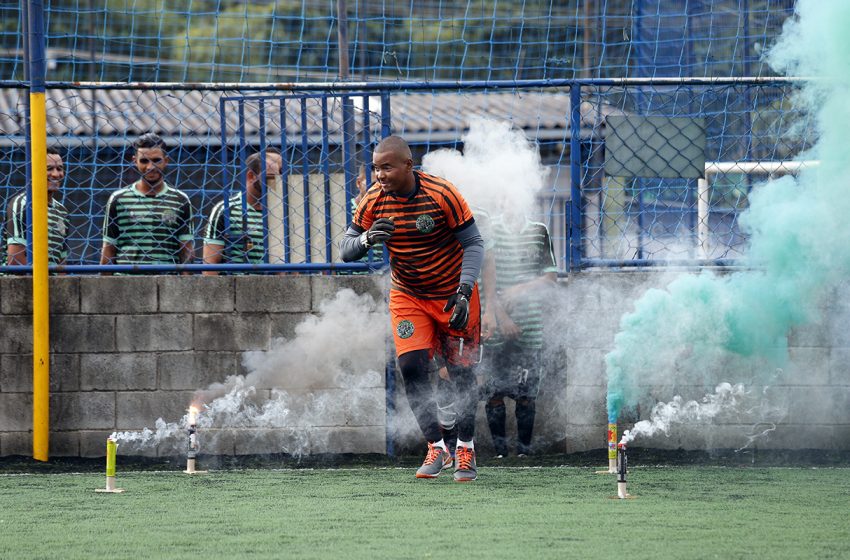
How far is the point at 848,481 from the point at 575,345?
6.84 feet

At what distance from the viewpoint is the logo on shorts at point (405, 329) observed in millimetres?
7316

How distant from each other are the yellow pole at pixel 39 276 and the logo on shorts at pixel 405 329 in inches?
105

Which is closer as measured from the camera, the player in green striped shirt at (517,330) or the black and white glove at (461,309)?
the black and white glove at (461,309)

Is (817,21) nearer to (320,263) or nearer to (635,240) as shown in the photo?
(635,240)

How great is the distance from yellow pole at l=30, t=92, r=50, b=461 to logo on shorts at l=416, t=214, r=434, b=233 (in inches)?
112

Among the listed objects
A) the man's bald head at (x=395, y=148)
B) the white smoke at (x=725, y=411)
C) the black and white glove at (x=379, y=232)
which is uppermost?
the man's bald head at (x=395, y=148)

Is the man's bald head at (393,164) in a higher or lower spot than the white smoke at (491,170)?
lower

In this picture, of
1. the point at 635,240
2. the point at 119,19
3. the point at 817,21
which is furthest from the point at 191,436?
the point at 119,19

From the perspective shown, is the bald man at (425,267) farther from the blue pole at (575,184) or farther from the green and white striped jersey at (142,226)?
the green and white striped jersey at (142,226)

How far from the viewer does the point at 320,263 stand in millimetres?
8656

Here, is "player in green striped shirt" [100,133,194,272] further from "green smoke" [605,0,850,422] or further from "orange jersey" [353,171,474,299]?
"green smoke" [605,0,850,422]

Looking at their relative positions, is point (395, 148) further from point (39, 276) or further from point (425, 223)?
point (39, 276)

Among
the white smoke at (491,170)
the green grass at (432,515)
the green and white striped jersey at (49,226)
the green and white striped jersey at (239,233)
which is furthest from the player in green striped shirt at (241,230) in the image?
the green grass at (432,515)

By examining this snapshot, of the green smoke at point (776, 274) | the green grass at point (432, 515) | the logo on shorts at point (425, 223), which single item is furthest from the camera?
the green smoke at point (776, 274)
